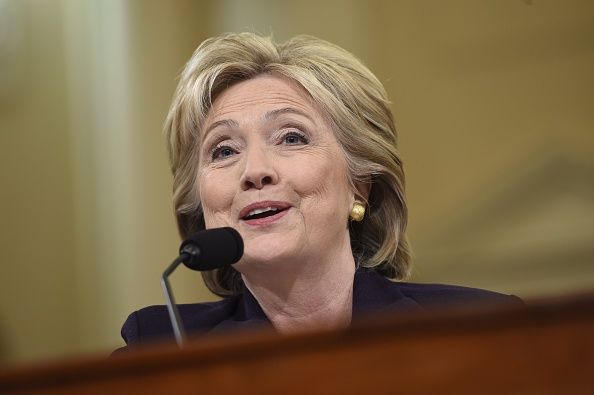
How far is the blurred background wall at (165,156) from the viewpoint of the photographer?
12.4 ft

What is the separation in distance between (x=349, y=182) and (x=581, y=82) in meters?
1.82

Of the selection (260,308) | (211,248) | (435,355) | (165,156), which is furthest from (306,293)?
(165,156)

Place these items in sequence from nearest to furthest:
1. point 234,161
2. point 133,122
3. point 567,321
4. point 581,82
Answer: point 567,321 → point 234,161 → point 581,82 → point 133,122

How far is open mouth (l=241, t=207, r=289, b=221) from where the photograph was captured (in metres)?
2.16

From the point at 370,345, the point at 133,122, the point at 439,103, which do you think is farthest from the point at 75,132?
the point at 370,345

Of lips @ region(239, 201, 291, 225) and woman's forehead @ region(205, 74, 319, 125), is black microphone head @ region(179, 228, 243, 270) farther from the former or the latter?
woman's forehead @ region(205, 74, 319, 125)

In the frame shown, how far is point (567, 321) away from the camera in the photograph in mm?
918

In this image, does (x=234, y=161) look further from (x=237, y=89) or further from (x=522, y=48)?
(x=522, y=48)

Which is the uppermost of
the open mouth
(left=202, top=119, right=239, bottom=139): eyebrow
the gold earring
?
(left=202, top=119, right=239, bottom=139): eyebrow

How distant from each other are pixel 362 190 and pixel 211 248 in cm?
63

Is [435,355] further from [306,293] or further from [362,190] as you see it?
[362,190]

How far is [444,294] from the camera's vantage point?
7.58 feet

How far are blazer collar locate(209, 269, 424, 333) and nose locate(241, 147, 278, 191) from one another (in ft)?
0.89

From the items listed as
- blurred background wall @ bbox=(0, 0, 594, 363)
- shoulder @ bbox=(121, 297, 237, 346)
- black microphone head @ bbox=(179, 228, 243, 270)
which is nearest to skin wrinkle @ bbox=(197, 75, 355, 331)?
shoulder @ bbox=(121, 297, 237, 346)
